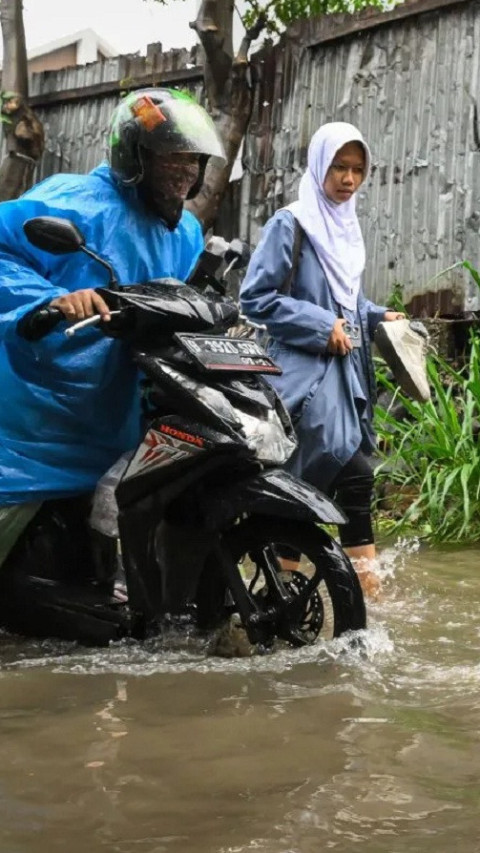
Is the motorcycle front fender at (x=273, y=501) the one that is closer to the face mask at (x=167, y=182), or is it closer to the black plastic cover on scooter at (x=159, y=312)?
the black plastic cover on scooter at (x=159, y=312)

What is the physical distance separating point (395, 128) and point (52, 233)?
15.6 ft

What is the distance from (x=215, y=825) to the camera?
2.29 m

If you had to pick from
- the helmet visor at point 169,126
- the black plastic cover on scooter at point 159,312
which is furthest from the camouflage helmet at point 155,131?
the black plastic cover on scooter at point 159,312

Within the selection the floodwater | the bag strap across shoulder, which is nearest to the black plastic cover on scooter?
the floodwater

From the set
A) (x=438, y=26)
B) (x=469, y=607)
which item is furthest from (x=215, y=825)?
(x=438, y=26)

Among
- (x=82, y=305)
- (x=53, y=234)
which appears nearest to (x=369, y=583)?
(x=82, y=305)

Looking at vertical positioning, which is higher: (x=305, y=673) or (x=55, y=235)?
(x=55, y=235)

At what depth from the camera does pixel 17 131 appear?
10.6 metres

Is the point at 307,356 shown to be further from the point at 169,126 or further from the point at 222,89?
the point at 222,89

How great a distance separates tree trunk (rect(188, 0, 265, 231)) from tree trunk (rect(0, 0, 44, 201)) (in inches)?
90.4

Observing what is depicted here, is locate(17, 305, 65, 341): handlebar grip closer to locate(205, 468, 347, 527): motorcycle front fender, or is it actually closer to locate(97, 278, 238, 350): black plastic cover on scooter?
locate(97, 278, 238, 350): black plastic cover on scooter

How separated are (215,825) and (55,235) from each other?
1.79m

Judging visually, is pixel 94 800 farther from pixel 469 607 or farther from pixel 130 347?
pixel 469 607

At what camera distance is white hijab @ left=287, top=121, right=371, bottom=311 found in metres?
4.91
